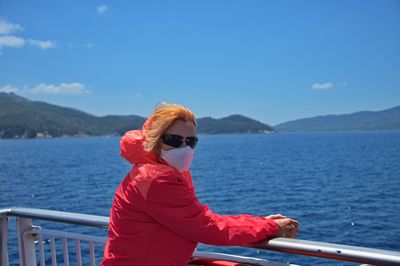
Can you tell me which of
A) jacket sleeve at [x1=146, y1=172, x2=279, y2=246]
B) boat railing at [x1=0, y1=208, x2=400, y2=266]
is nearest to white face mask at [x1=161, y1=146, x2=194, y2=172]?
jacket sleeve at [x1=146, y1=172, x2=279, y2=246]

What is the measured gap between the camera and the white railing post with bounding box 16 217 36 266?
3.33 meters

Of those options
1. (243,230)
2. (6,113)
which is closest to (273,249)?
(243,230)

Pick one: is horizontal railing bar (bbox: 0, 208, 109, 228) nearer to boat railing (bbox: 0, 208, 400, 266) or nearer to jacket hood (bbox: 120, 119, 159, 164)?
boat railing (bbox: 0, 208, 400, 266)

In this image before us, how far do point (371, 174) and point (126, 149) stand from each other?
36322 mm

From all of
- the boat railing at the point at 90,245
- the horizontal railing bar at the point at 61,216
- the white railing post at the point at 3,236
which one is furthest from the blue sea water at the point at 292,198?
the horizontal railing bar at the point at 61,216

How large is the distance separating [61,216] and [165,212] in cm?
122

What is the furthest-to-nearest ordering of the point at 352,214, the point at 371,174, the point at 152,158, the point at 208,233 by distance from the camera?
1. the point at 371,174
2. the point at 352,214
3. the point at 152,158
4. the point at 208,233

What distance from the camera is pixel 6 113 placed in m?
195

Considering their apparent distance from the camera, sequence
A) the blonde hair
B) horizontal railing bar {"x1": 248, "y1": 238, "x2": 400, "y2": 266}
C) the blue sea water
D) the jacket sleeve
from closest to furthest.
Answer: horizontal railing bar {"x1": 248, "y1": 238, "x2": 400, "y2": 266} < the jacket sleeve < the blonde hair < the blue sea water

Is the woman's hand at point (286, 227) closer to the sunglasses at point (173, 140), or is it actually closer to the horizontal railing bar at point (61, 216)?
the sunglasses at point (173, 140)

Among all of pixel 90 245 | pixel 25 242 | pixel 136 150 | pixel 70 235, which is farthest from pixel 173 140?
pixel 25 242

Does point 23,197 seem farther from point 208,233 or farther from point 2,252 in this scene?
point 208,233

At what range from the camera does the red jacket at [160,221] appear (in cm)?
202

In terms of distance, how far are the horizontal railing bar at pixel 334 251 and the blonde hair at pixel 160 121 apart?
726mm
